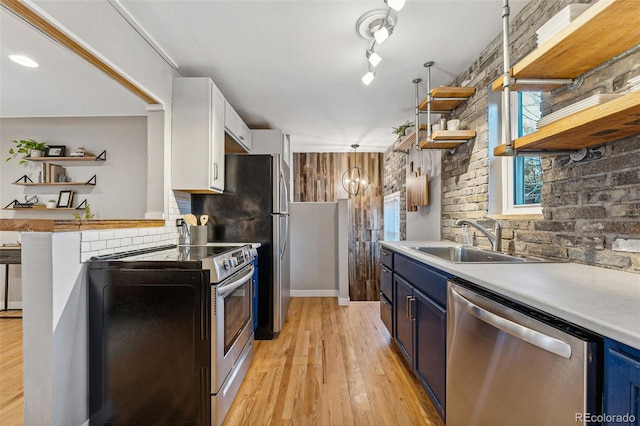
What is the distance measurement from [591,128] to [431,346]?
4.34ft

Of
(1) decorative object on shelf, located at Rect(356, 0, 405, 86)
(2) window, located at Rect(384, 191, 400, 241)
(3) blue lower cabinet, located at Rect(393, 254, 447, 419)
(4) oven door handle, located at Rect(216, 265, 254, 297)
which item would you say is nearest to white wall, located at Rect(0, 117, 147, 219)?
(4) oven door handle, located at Rect(216, 265, 254, 297)

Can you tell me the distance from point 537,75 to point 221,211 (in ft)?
8.50

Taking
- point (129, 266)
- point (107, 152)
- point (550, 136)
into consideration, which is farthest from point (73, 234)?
point (550, 136)

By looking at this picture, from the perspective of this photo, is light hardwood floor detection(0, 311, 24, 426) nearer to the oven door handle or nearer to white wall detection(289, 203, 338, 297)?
the oven door handle

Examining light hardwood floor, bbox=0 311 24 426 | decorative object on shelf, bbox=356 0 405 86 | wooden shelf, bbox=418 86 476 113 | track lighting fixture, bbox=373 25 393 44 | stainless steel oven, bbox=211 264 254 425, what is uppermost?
decorative object on shelf, bbox=356 0 405 86

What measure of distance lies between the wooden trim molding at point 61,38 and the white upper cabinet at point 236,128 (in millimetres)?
963

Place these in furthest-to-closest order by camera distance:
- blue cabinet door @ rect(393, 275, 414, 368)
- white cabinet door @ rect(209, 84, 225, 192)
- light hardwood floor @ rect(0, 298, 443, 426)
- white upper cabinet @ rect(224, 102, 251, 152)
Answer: white upper cabinet @ rect(224, 102, 251, 152), white cabinet door @ rect(209, 84, 225, 192), blue cabinet door @ rect(393, 275, 414, 368), light hardwood floor @ rect(0, 298, 443, 426)

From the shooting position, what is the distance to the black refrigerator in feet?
9.53

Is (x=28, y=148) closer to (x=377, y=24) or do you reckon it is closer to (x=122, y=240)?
(x=122, y=240)

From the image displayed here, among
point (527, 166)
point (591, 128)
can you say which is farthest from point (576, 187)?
point (527, 166)

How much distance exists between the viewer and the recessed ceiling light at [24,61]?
1817mm

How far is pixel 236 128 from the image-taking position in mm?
3369

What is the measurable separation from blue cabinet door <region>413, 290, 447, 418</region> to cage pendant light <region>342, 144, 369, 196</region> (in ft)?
13.6

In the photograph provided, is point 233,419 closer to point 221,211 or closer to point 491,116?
point 221,211
